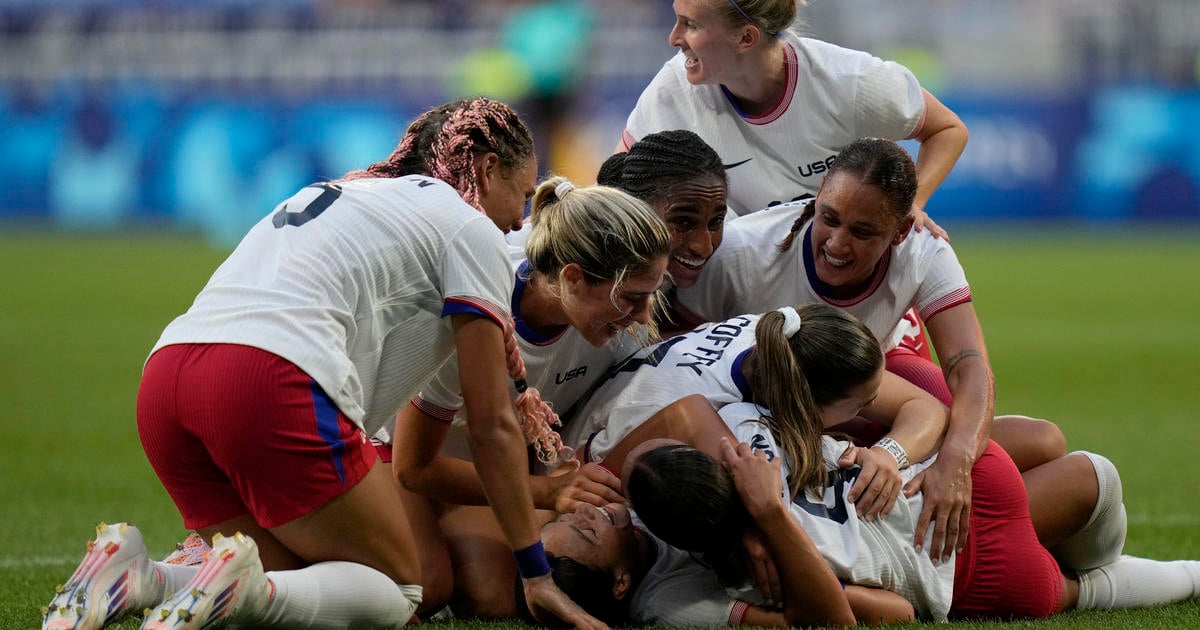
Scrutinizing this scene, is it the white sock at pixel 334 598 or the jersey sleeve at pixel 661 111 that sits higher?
the jersey sleeve at pixel 661 111

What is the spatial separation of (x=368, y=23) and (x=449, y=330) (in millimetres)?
17843

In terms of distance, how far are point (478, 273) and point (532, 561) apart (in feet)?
2.57

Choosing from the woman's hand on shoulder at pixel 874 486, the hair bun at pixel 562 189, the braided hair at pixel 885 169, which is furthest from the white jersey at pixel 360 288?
the braided hair at pixel 885 169

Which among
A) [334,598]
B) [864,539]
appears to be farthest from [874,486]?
[334,598]

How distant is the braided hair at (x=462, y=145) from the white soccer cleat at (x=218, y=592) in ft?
4.36

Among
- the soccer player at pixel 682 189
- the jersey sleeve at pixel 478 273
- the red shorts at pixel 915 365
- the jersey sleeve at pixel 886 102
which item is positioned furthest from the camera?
the jersey sleeve at pixel 886 102

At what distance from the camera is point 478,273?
392 centimetres

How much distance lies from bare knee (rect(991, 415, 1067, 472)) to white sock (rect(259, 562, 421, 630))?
80.2 inches

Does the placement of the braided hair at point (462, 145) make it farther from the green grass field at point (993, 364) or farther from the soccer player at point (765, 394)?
the green grass field at point (993, 364)

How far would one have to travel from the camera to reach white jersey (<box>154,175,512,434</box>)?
3.84 meters

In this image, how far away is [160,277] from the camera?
659 inches

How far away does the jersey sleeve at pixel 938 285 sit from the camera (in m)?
4.86

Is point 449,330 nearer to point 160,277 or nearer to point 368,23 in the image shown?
point 160,277

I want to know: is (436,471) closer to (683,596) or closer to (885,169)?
(683,596)
